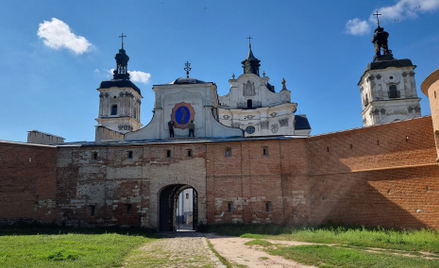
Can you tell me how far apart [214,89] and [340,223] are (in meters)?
12.1

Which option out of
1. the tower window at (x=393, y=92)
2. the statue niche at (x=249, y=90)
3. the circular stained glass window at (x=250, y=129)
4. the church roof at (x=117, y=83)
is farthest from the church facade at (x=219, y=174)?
the church roof at (x=117, y=83)

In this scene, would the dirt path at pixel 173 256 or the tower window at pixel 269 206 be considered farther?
the tower window at pixel 269 206

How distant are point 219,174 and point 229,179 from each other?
0.63 meters

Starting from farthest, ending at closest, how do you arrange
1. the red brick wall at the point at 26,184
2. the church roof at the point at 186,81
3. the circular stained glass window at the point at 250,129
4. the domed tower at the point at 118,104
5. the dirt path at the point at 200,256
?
the domed tower at the point at 118,104, the circular stained glass window at the point at 250,129, the church roof at the point at 186,81, the red brick wall at the point at 26,184, the dirt path at the point at 200,256

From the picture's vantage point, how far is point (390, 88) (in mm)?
39812

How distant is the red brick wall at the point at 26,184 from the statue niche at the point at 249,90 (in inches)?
1073

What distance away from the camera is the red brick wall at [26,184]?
18516mm

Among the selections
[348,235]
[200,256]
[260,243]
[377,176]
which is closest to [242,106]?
[377,176]

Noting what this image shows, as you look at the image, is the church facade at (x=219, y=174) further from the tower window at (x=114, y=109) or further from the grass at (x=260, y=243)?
the tower window at (x=114, y=109)

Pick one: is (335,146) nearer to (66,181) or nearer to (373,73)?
(66,181)

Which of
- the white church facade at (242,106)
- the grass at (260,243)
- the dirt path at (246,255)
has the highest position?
the white church facade at (242,106)

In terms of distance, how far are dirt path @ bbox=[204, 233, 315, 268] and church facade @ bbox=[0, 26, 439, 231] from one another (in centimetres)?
421

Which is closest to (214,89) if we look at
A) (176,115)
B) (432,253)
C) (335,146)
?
(176,115)

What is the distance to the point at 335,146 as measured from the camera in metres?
Result: 17.9
